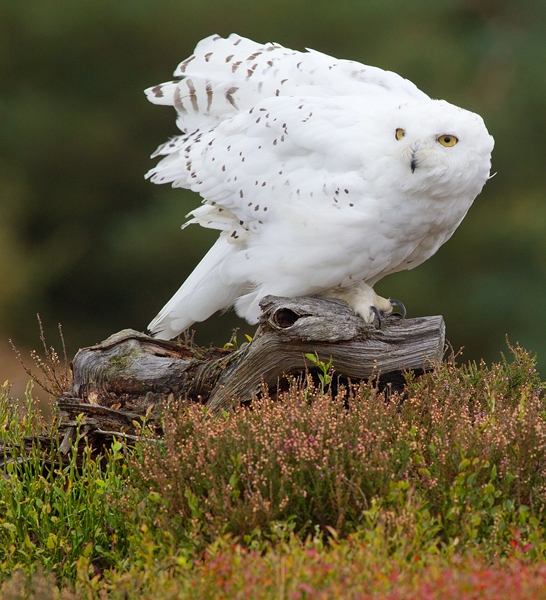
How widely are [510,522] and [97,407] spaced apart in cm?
174

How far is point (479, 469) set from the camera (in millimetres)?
2473

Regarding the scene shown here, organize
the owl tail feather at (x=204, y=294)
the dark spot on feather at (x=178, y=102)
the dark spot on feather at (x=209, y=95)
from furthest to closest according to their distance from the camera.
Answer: the dark spot on feather at (x=178, y=102)
the dark spot on feather at (x=209, y=95)
the owl tail feather at (x=204, y=294)

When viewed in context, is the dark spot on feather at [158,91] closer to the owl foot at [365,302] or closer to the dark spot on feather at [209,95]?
the dark spot on feather at [209,95]

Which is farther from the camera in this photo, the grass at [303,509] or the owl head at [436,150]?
the owl head at [436,150]

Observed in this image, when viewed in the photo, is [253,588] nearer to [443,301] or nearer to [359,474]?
[359,474]

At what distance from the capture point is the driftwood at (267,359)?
3428mm

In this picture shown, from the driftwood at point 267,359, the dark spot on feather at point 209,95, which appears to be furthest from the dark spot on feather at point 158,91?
the driftwood at point 267,359

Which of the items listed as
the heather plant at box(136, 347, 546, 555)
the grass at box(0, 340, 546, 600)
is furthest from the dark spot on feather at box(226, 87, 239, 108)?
the heather plant at box(136, 347, 546, 555)

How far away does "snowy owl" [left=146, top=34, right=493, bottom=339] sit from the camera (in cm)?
336

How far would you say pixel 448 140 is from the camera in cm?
331

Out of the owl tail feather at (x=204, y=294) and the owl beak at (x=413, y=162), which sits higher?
the owl beak at (x=413, y=162)

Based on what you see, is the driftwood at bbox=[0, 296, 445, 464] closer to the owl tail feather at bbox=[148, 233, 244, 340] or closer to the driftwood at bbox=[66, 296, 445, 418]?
the driftwood at bbox=[66, 296, 445, 418]

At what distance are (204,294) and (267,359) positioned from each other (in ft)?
2.36

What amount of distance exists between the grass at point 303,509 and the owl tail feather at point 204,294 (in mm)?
1026
